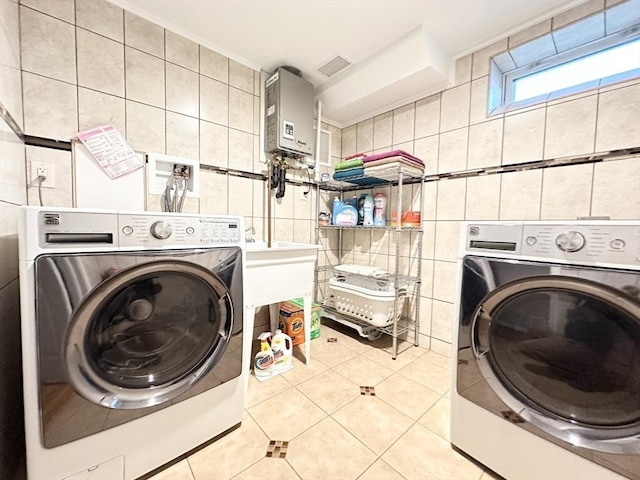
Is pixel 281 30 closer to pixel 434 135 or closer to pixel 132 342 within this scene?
pixel 434 135

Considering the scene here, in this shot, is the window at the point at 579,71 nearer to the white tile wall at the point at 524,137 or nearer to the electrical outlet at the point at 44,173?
the white tile wall at the point at 524,137

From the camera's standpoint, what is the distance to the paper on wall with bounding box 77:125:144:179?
1.22m

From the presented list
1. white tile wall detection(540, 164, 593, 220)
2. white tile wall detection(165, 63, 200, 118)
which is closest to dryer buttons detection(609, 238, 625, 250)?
white tile wall detection(540, 164, 593, 220)

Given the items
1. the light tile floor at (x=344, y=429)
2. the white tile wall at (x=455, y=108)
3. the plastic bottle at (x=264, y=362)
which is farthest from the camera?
the white tile wall at (x=455, y=108)

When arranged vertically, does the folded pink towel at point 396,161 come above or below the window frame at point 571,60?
below

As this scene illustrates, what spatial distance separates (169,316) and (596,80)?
2.20 m

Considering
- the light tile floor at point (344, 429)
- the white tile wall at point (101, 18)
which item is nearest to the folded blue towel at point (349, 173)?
the light tile floor at point (344, 429)

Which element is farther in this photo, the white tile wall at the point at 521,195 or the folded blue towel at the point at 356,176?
the folded blue towel at the point at 356,176

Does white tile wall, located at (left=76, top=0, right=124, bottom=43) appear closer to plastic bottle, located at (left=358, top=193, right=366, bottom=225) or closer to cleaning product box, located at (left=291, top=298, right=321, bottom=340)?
plastic bottle, located at (left=358, top=193, right=366, bottom=225)

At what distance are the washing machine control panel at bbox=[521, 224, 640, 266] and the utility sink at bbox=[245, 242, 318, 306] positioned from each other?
1.00 metres

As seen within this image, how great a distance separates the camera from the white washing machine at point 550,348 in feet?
2.09

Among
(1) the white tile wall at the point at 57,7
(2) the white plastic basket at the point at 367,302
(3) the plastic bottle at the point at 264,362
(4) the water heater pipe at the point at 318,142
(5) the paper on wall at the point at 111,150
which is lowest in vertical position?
(3) the plastic bottle at the point at 264,362

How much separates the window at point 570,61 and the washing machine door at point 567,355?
1.20 metres

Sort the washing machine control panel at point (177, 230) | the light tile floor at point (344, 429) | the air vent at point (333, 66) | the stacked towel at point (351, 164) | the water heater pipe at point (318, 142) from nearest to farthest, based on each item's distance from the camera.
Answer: the washing machine control panel at point (177, 230) → the light tile floor at point (344, 429) → the air vent at point (333, 66) → the stacked towel at point (351, 164) → the water heater pipe at point (318, 142)
